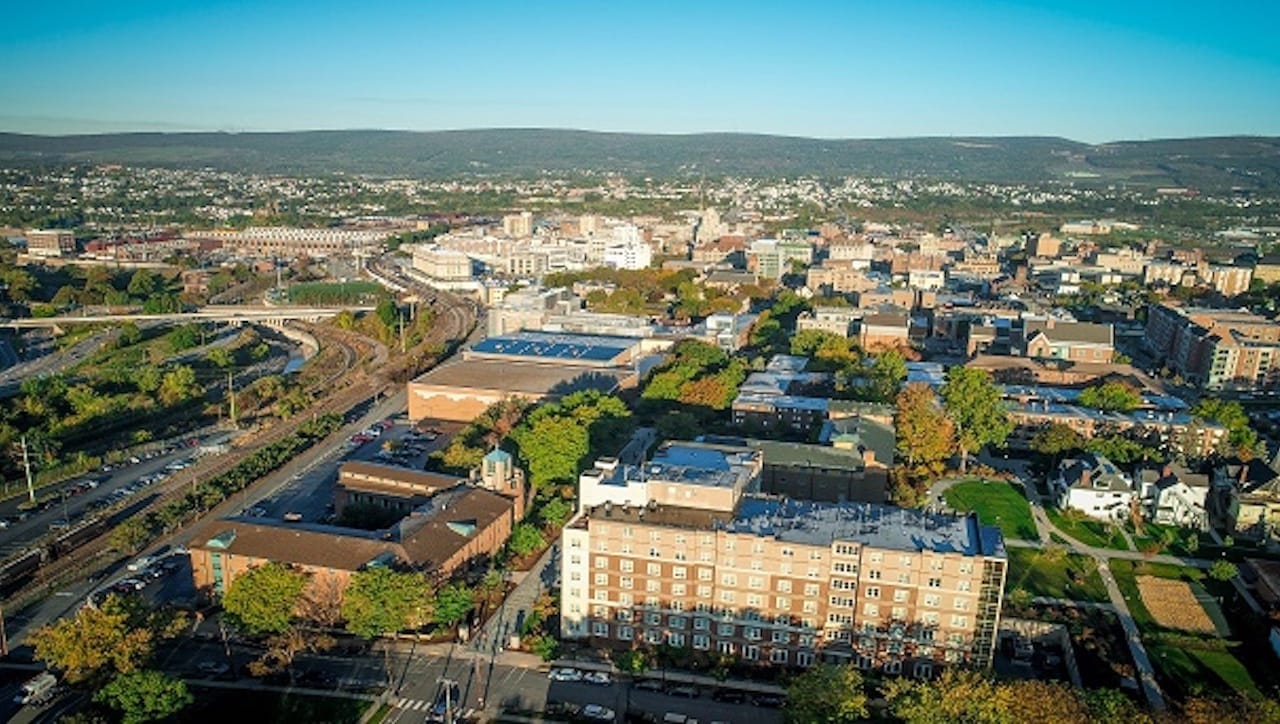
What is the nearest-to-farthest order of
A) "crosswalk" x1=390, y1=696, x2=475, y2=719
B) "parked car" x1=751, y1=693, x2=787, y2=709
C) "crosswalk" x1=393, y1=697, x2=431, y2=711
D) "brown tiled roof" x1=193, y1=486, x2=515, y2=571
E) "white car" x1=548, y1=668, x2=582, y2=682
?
"crosswalk" x1=390, y1=696, x2=475, y2=719, "crosswalk" x1=393, y1=697, x2=431, y2=711, "parked car" x1=751, y1=693, x2=787, y2=709, "white car" x1=548, y1=668, x2=582, y2=682, "brown tiled roof" x1=193, y1=486, x2=515, y2=571

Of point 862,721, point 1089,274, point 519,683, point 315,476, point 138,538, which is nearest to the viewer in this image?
point 862,721

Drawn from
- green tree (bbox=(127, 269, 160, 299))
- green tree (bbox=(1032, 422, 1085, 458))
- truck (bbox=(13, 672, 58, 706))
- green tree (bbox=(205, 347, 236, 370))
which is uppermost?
green tree (bbox=(1032, 422, 1085, 458))

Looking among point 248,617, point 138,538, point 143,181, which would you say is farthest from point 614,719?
point 143,181

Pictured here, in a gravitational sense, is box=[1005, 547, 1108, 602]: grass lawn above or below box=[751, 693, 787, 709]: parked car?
below

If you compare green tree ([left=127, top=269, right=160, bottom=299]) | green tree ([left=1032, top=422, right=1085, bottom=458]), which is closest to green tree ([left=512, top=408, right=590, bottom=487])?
green tree ([left=1032, top=422, right=1085, bottom=458])

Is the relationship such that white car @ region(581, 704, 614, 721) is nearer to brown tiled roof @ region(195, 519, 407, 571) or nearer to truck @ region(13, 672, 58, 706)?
brown tiled roof @ region(195, 519, 407, 571)

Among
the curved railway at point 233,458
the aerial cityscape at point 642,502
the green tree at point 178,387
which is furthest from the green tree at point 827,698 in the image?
the green tree at point 178,387

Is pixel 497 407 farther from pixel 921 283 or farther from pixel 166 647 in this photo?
pixel 921 283
